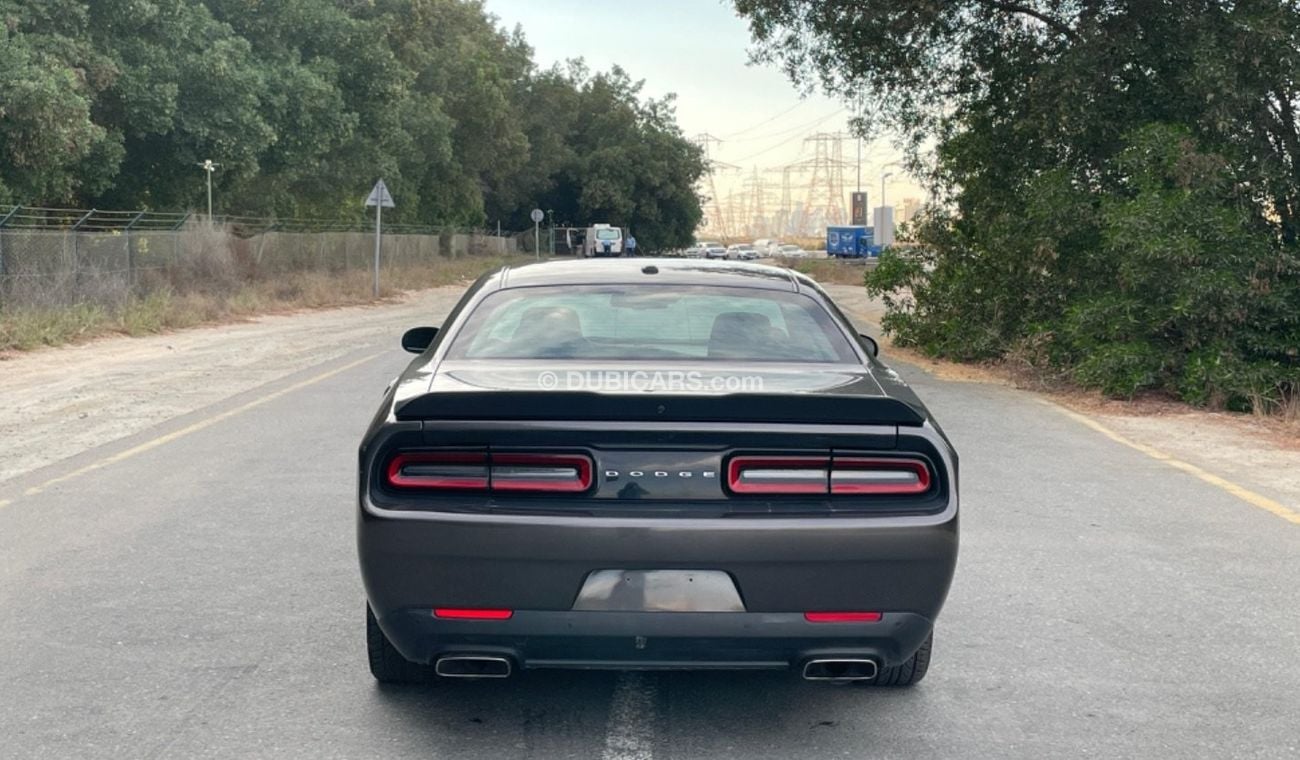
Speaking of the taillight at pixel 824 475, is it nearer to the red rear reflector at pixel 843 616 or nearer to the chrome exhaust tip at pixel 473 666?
the red rear reflector at pixel 843 616

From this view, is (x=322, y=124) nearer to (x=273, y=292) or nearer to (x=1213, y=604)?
(x=273, y=292)

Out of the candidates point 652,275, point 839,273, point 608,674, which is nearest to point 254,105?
point 652,275

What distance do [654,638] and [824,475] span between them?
0.67 m

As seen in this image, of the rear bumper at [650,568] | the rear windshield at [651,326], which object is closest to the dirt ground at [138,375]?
the rear windshield at [651,326]

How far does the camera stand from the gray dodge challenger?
3.96 meters

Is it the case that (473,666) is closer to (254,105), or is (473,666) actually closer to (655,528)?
(655,528)

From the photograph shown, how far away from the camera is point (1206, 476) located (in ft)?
31.2

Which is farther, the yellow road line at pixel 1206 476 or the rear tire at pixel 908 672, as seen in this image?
the yellow road line at pixel 1206 476

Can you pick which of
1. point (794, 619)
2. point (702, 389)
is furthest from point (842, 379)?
point (794, 619)

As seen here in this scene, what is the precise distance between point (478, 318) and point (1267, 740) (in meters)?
3.05

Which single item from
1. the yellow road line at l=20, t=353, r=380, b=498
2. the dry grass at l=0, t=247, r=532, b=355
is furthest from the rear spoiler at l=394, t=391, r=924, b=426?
the dry grass at l=0, t=247, r=532, b=355

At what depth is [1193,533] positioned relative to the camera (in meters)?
7.48

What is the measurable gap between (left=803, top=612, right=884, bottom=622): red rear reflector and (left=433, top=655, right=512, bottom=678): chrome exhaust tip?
2.91ft

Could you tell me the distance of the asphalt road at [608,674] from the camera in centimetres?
431
